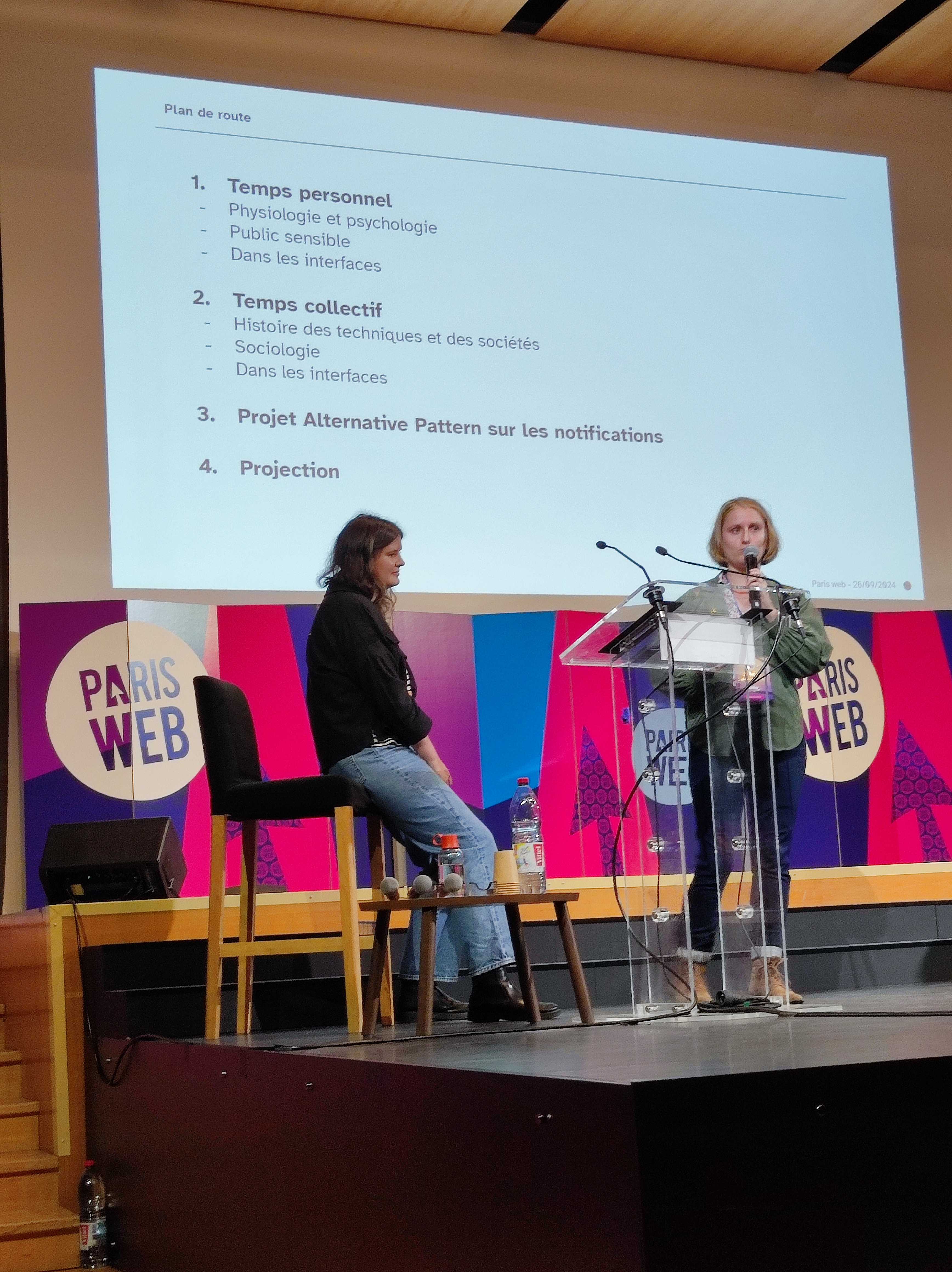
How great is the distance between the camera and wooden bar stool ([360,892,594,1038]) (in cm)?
269

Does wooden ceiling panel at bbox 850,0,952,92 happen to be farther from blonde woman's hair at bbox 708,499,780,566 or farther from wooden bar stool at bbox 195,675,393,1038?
wooden bar stool at bbox 195,675,393,1038

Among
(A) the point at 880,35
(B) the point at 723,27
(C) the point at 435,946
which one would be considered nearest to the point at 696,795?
(C) the point at 435,946

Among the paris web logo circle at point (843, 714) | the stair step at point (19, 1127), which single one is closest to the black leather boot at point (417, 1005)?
the stair step at point (19, 1127)

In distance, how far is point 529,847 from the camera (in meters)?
2.90

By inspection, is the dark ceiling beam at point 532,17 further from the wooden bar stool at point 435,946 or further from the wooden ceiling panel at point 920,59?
the wooden bar stool at point 435,946

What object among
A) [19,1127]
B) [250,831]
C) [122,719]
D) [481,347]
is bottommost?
[19,1127]

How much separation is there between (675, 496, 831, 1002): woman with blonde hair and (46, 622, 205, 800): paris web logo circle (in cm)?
206

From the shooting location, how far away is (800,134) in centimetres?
603

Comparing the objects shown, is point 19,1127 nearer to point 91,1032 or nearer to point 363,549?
point 91,1032

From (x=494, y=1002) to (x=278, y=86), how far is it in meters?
3.71

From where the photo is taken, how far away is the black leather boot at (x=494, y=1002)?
9.63 ft

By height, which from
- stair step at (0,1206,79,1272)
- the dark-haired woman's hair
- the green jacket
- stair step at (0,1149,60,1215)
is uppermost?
the dark-haired woman's hair

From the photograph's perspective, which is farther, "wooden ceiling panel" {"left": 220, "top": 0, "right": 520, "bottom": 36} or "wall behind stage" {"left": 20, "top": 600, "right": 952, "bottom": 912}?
"wooden ceiling panel" {"left": 220, "top": 0, "right": 520, "bottom": 36}

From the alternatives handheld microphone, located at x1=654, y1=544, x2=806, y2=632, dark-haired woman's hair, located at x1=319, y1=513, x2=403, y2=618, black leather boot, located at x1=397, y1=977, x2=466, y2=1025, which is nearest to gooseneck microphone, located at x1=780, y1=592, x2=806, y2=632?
handheld microphone, located at x1=654, y1=544, x2=806, y2=632
